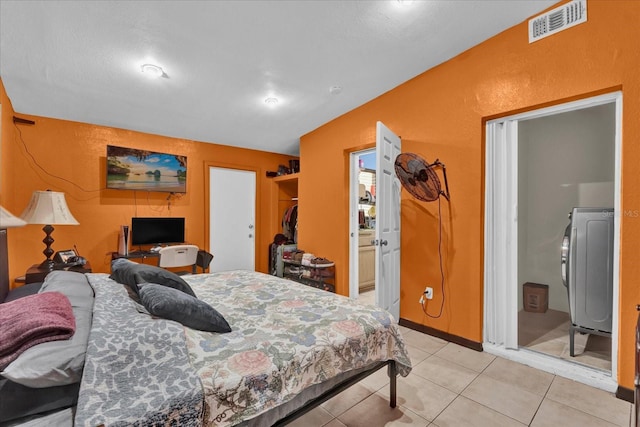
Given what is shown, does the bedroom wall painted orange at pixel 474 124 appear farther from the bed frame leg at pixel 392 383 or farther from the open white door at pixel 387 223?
the bed frame leg at pixel 392 383

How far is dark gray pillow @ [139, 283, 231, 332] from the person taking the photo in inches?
52.4

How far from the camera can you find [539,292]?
341 centimetres

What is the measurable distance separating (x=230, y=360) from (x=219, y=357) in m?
0.06

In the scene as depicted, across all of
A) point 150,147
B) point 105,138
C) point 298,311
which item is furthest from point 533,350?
point 105,138

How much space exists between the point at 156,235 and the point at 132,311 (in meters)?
2.94

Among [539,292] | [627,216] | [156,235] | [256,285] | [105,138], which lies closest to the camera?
[627,216]

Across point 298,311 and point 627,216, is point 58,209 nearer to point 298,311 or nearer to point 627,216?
point 298,311

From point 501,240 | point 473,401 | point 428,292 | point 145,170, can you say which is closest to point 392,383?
point 473,401

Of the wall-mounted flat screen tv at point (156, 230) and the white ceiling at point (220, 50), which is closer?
the white ceiling at point (220, 50)

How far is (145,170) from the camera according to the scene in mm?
3898

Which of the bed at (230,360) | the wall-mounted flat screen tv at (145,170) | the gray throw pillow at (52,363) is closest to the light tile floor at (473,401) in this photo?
the bed at (230,360)

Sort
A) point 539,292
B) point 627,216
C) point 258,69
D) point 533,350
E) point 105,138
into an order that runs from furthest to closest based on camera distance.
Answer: point 105,138 < point 539,292 < point 258,69 < point 533,350 < point 627,216

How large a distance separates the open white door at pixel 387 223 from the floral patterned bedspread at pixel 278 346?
2.64 ft

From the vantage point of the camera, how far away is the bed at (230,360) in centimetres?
92
